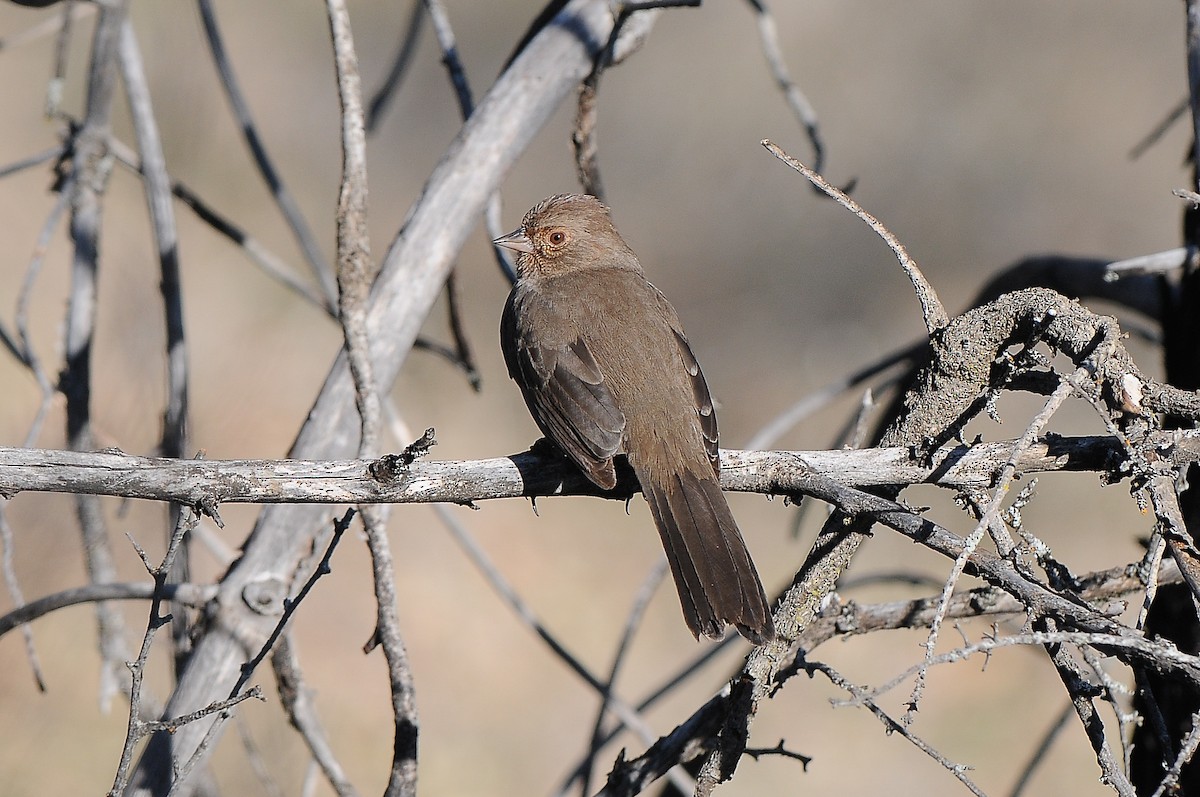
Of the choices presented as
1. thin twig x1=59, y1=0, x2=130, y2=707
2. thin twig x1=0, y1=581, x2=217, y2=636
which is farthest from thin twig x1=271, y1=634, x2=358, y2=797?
thin twig x1=59, y1=0, x2=130, y2=707

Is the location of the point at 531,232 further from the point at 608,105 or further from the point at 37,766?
the point at 608,105

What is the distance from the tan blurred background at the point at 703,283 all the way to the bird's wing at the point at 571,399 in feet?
12.7

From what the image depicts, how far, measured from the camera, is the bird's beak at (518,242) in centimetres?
452

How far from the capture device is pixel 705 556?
3188 mm

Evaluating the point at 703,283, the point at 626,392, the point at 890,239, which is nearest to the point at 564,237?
the point at 626,392

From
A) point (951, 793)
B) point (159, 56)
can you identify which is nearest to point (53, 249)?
point (159, 56)

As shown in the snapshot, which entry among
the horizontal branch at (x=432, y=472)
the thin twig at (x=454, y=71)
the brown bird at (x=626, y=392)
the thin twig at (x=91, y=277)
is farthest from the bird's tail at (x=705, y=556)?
the thin twig at (x=91, y=277)

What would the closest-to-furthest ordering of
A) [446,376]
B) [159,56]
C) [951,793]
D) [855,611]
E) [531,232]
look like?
[855,611]
[531,232]
[159,56]
[951,793]
[446,376]

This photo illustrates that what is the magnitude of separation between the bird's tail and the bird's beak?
1.46m

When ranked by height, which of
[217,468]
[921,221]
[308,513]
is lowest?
[217,468]

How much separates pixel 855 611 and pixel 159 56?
6448 mm

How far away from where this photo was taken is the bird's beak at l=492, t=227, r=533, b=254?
4.52 meters

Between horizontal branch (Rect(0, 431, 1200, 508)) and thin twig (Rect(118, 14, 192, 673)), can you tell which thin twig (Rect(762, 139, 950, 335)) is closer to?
horizontal branch (Rect(0, 431, 1200, 508))

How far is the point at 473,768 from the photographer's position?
27.7ft
